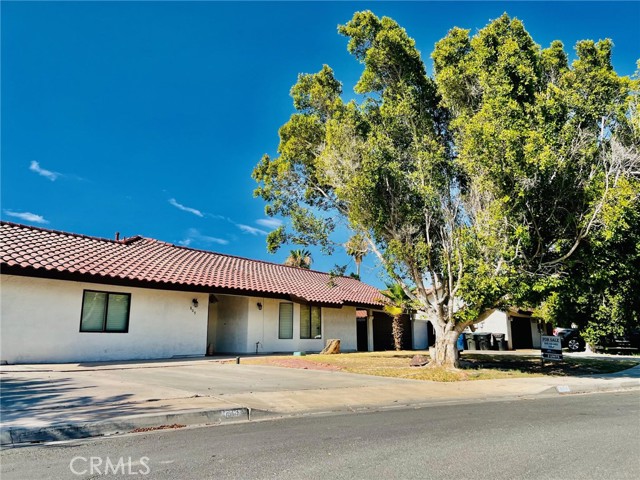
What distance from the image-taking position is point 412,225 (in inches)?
616

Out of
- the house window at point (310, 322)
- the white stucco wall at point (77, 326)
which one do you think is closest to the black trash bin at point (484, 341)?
the house window at point (310, 322)

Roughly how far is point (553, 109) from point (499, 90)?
170 centimetres

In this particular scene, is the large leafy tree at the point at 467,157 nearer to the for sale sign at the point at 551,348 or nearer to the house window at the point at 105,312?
the for sale sign at the point at 551,348

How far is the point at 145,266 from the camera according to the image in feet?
58.9

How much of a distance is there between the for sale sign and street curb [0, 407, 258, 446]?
13.8m

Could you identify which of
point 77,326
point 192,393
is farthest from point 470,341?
point 192,393

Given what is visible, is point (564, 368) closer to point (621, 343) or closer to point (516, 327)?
point (516, 327)

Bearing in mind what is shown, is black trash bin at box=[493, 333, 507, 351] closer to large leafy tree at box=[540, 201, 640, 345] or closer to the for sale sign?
the for sale sign

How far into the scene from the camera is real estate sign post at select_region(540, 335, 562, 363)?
1692 centimetres

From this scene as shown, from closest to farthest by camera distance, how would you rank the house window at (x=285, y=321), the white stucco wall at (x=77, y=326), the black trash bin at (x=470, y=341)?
1. the white stucco wall at (x=77, y=326)
2. the house window at (x=285, y=321)
3. the black trash bin at (x=470, y=341)

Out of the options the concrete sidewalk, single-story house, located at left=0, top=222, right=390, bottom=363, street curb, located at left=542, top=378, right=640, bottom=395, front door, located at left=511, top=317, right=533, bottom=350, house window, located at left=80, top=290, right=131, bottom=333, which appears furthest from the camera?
front door, located at left=511, top=317, right=533, bottom=350

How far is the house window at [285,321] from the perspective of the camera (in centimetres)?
2206

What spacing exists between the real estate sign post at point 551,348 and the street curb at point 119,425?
45.3 feet
